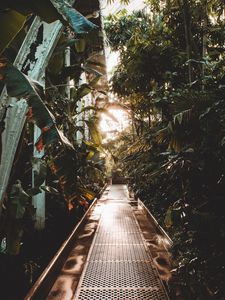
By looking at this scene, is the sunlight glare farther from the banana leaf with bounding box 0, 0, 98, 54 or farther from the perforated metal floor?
the banana leaf with bounding box 0, 0, 98, 54

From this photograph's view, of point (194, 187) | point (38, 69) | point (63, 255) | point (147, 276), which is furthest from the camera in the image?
point (63, 255)

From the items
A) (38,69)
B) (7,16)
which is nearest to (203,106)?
(38,69)

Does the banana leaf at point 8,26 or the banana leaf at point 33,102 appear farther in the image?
the banana leaf at point 8,26

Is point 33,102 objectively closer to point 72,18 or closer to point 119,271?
point 72,18

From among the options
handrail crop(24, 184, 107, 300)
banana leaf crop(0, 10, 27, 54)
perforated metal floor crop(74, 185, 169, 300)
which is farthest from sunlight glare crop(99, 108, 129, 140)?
banana leaf crop(0, 10, 27, 54)

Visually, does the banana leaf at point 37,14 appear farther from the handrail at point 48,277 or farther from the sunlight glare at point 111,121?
the sunlight glare at point 111,121

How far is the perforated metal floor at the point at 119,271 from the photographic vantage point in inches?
98.3

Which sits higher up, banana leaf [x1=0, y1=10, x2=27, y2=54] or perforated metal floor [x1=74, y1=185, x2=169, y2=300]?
banana leaf [x1=0, y1=10, x2=27, y2=54]

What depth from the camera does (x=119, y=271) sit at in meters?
3.05

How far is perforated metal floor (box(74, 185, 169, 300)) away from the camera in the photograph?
250cm

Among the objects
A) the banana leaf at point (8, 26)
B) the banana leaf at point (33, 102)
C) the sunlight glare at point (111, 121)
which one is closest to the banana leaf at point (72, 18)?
the banana leaf at point (8, 26)

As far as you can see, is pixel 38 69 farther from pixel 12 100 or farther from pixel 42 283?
pixel 42 283

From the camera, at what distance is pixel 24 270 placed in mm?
2936

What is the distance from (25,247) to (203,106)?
2.72 meters
